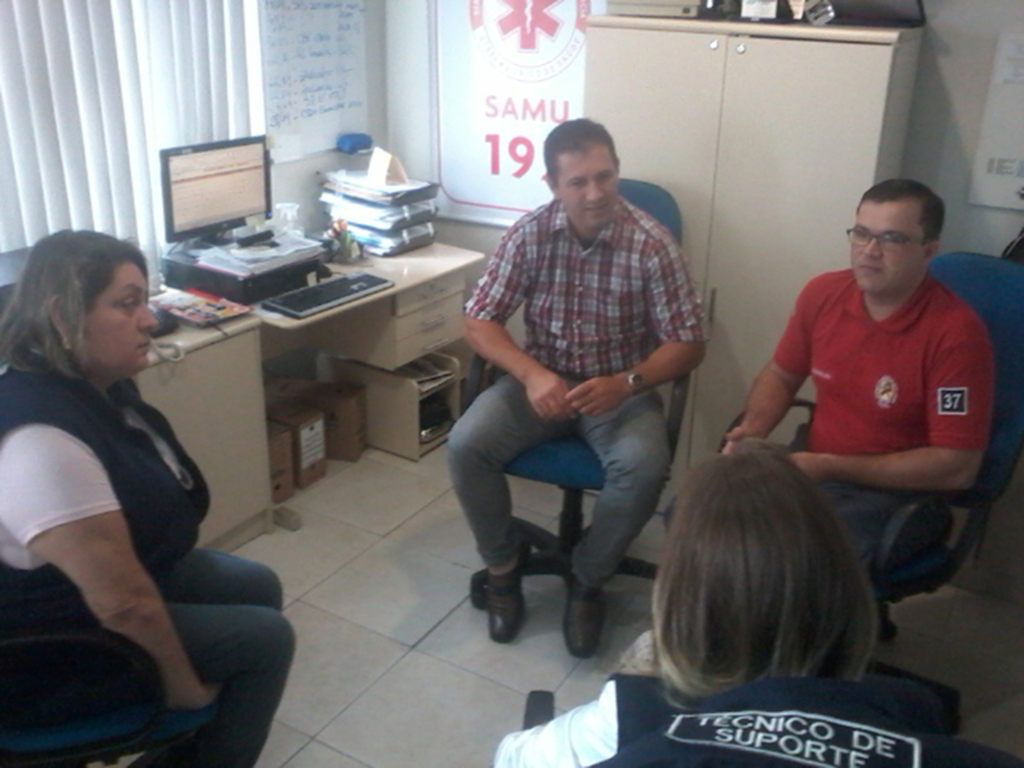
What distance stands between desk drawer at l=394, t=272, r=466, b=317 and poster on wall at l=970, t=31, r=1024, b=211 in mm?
1624

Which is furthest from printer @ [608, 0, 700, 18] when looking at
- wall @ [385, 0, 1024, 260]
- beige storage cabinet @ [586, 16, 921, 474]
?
wall @ [385, 0, 1024, 260]

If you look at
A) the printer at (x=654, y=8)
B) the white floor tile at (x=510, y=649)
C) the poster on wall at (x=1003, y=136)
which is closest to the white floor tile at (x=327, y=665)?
the white floor tile at (x=510, y=649)

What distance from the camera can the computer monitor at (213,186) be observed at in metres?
2.84

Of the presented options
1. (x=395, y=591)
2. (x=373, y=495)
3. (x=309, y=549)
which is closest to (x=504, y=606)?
(x=395, y=591)

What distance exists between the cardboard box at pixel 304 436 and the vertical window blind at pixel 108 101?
2.13 ft

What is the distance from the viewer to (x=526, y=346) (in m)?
2.68

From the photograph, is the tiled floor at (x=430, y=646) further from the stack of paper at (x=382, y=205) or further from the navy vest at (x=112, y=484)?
the stack of paper at (x=382, y=205)

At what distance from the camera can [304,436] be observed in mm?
3168

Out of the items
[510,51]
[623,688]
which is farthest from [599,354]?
[623,688]

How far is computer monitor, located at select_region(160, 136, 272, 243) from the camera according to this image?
2844 millimetres

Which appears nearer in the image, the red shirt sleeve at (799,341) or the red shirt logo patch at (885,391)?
the red shirt logo patch at (885,391)

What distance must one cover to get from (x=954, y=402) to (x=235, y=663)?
1477mm

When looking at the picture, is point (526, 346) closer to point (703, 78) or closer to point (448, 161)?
point (703, 78)

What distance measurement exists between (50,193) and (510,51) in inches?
60.7
